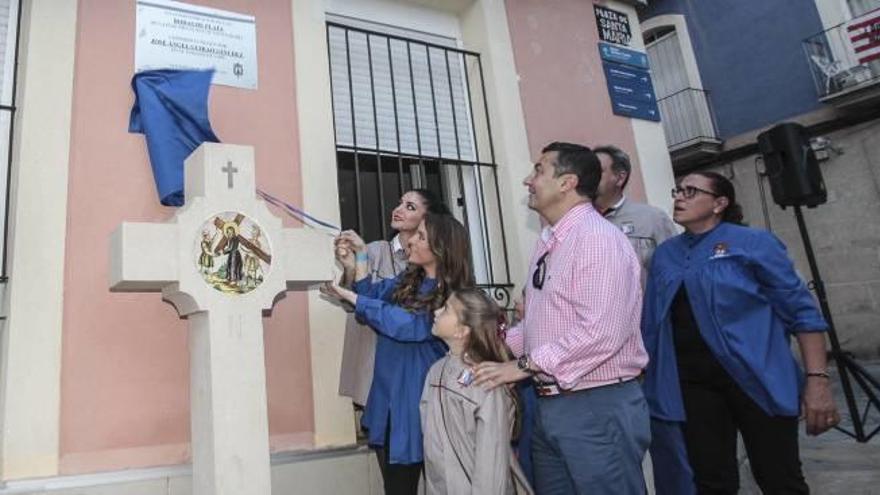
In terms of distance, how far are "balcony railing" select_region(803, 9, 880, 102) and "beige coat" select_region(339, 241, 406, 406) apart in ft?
25.2

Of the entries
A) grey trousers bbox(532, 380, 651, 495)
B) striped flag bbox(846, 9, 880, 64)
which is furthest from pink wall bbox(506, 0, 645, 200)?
striped flag bbox(846, 9, 880, 64)

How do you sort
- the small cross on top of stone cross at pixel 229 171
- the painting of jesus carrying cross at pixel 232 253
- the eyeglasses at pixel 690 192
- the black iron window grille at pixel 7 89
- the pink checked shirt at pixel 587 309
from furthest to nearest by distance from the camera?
the black iron window grille at pixel 7 89, the eyeglasses at pixel 690 192, the small cross on top of stone cross at pixel 229 171, the painting of jesus carrying cross at pixel 232 253, the pink checked shirt at pixel 587 309

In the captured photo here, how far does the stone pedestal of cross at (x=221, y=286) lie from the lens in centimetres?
197

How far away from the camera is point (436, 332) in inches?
84.3

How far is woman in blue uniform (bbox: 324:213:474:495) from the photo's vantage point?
2221mm

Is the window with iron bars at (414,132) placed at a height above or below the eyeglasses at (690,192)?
above

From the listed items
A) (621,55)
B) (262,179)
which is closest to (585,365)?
(262,179)

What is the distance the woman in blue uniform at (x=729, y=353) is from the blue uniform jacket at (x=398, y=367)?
37.4 inches

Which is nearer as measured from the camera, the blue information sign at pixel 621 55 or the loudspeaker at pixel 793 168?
the loudspeaker at pixel 793 168

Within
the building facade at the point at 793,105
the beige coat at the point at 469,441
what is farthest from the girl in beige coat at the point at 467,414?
the building facade at the point at 793,105

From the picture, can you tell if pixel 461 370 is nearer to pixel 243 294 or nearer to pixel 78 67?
pixel 243 294

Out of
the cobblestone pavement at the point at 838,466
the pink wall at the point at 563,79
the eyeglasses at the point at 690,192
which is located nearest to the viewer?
the eyeglasses at the point at 690,192

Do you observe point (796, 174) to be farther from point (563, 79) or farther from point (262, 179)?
point (262, 179)

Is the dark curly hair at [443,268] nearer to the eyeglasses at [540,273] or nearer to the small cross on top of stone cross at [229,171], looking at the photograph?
the eyeglasses at [540,273]
